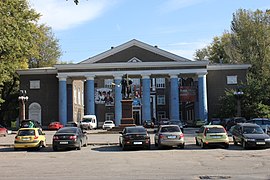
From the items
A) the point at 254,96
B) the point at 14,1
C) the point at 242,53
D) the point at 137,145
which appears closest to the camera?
the point at 137,145

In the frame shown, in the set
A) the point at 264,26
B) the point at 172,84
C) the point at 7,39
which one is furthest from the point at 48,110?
the point at 264,26

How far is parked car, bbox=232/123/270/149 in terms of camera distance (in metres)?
23.8

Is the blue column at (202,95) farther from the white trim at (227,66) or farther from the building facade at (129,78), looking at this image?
the white trim at (227,66)

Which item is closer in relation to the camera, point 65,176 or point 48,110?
point 65,176

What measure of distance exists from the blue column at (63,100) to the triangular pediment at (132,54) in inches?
171

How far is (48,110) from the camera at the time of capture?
67.1 metres

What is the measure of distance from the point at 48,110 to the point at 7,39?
3147 cm

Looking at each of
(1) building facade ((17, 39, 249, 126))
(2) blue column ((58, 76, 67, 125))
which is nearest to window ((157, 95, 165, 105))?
(1) building facade ((17, 39, 249, 126))

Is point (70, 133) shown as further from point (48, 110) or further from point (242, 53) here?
point (242, 53)

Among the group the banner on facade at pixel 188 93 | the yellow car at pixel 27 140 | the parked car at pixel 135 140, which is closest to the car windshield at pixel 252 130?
the parked car at pixel 135 140

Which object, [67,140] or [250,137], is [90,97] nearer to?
[67,140]

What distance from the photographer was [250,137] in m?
24.0

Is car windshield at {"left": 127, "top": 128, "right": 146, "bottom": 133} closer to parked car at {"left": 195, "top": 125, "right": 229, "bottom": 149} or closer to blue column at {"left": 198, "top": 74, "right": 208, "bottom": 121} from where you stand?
parked car at {"left": 195, "top": 125, "right": 229, "bottom": 149}

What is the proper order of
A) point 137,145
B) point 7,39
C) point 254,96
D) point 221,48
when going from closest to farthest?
1. point 137,145
2. point 7,39
3. point 254,96
4. point 221,48
